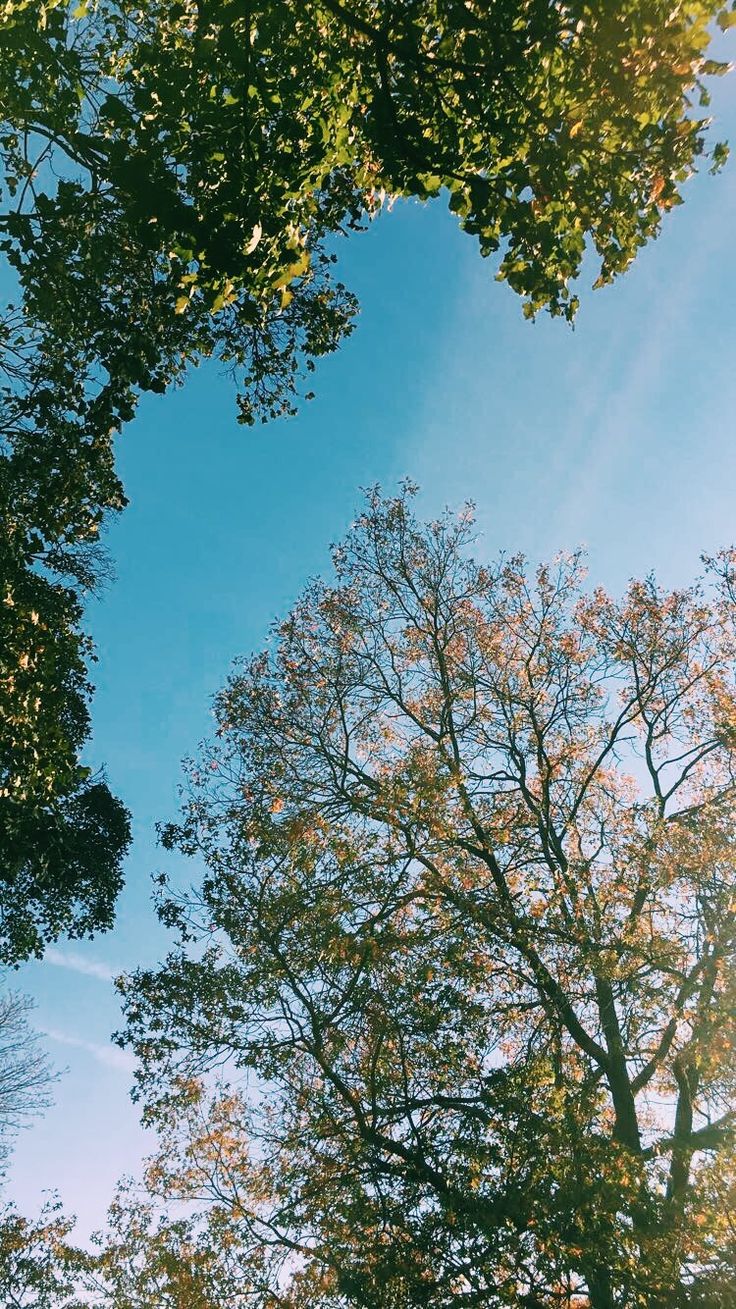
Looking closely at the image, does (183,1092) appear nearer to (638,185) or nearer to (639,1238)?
(639,1238)

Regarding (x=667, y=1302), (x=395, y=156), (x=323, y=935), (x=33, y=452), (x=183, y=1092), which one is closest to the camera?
(x=395, y=156)

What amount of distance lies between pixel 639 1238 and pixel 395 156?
12891 millimetres

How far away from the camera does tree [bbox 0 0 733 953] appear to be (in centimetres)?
691

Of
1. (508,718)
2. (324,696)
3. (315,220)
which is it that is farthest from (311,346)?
(508,718)

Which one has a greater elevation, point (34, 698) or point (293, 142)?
point (293, 142)

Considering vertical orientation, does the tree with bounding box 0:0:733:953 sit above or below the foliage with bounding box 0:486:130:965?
above

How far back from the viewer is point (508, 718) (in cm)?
1698

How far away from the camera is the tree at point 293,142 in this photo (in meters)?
6.91

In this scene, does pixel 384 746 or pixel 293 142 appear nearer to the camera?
pixel 293 142

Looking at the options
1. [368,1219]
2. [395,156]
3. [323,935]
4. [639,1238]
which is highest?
[395,156]

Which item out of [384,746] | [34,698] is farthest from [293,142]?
[384,746]

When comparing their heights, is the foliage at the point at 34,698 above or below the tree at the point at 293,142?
below

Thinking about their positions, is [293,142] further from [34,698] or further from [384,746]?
[384,746]

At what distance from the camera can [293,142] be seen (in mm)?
7359
